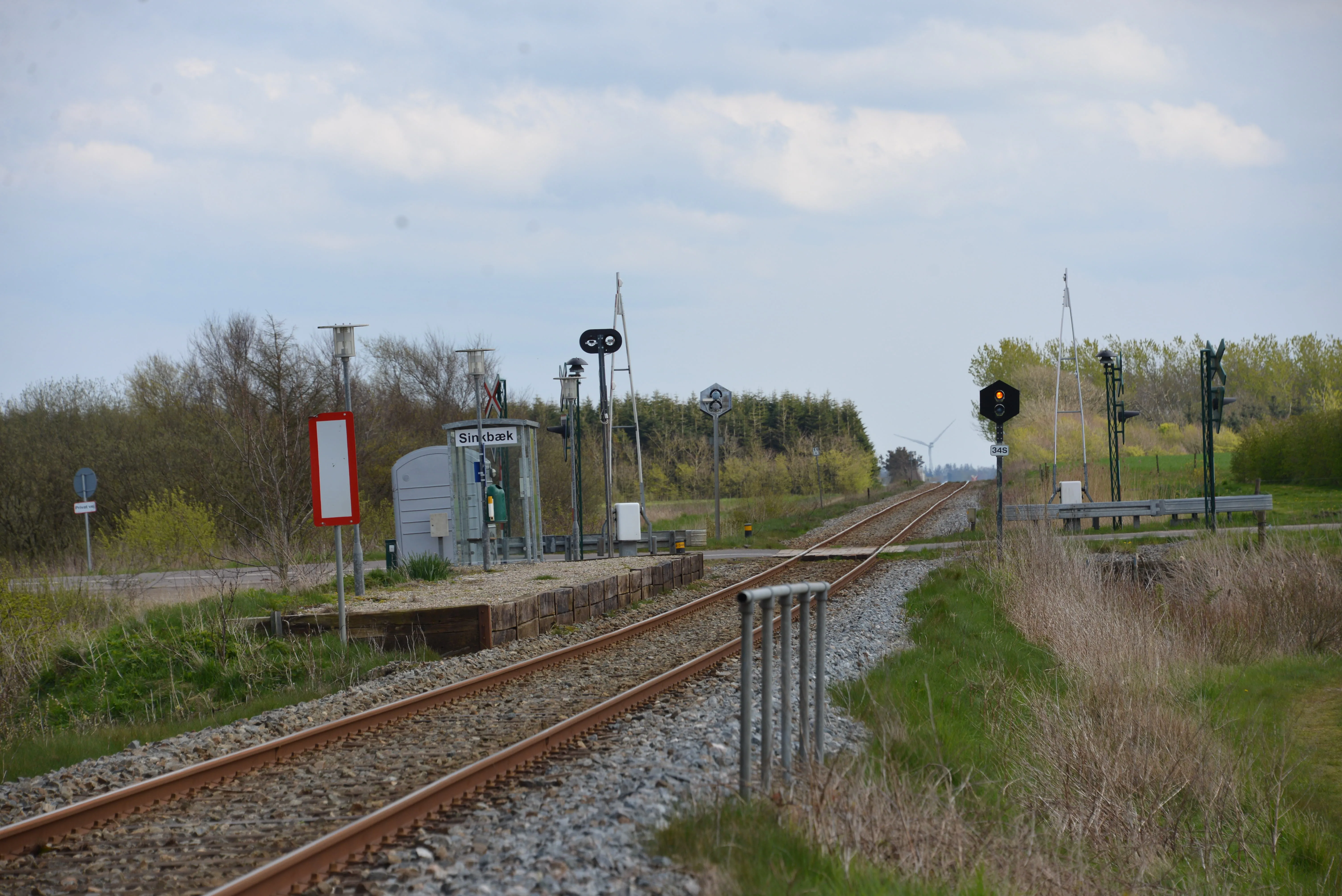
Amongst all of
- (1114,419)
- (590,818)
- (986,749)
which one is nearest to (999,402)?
(986,749)

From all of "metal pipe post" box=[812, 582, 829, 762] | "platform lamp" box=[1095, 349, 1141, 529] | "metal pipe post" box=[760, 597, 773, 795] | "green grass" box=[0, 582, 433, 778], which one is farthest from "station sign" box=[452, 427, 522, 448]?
"platform lamp" box=[1095, 349, 1141, 529]

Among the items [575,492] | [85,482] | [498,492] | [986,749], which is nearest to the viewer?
[986,749]

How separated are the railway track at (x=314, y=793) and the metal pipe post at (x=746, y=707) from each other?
1.66 m

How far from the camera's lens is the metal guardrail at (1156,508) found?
25.8 meters

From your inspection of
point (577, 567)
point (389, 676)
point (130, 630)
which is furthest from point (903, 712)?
point (577, 567)

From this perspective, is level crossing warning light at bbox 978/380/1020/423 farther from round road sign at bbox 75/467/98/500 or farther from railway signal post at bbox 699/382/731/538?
round road sign at bbox 75/467/98/500

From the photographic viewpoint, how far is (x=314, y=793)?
236 inches

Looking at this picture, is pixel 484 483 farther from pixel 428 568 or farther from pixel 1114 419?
pixel 1114 419

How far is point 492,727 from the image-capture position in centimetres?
760

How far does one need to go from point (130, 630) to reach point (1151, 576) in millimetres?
16900

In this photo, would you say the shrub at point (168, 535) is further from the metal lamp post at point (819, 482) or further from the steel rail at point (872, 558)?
the metal lamp post at point (819, 482)

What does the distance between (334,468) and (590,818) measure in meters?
7.23

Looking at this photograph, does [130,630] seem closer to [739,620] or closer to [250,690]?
[250,690]

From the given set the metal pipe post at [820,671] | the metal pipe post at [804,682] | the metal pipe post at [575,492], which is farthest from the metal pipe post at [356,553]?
the metal pipe post at [820,671]
